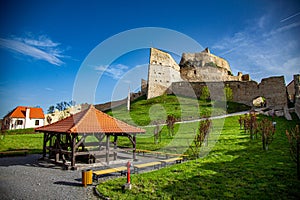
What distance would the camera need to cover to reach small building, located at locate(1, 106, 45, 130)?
3788 centimetres

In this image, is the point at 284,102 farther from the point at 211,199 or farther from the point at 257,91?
the point at 211,199

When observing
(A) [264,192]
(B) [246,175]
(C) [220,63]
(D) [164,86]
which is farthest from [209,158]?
(C) [220,63]

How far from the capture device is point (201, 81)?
5231 cm

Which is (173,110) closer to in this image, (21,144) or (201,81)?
(21,144)

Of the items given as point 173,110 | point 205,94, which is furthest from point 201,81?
point 173,110

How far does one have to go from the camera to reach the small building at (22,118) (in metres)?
37.9

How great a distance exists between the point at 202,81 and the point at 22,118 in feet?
134

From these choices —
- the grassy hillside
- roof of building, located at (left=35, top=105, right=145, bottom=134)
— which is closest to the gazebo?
roof of building, located at (left=35, top=105, right=145, bottom=134)

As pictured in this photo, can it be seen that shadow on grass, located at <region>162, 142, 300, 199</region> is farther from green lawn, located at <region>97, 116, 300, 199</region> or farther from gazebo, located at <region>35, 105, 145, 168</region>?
gazebo, located at <region>35, 105, 145, 168</region>

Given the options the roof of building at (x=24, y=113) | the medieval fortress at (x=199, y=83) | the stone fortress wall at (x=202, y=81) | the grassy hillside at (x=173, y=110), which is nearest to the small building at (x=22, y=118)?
the roof of building at (x=24, y=113)

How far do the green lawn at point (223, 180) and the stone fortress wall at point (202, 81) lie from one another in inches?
1052

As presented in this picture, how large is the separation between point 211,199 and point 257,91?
3710 cm

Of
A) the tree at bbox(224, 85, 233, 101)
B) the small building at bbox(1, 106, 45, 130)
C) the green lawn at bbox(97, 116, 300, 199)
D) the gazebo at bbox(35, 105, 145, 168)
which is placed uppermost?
the tree at bbox(224, 85, 233, 101)

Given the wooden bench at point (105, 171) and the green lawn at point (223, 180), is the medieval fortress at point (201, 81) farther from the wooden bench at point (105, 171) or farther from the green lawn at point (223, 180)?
the wooden bench at point (105, 171)
